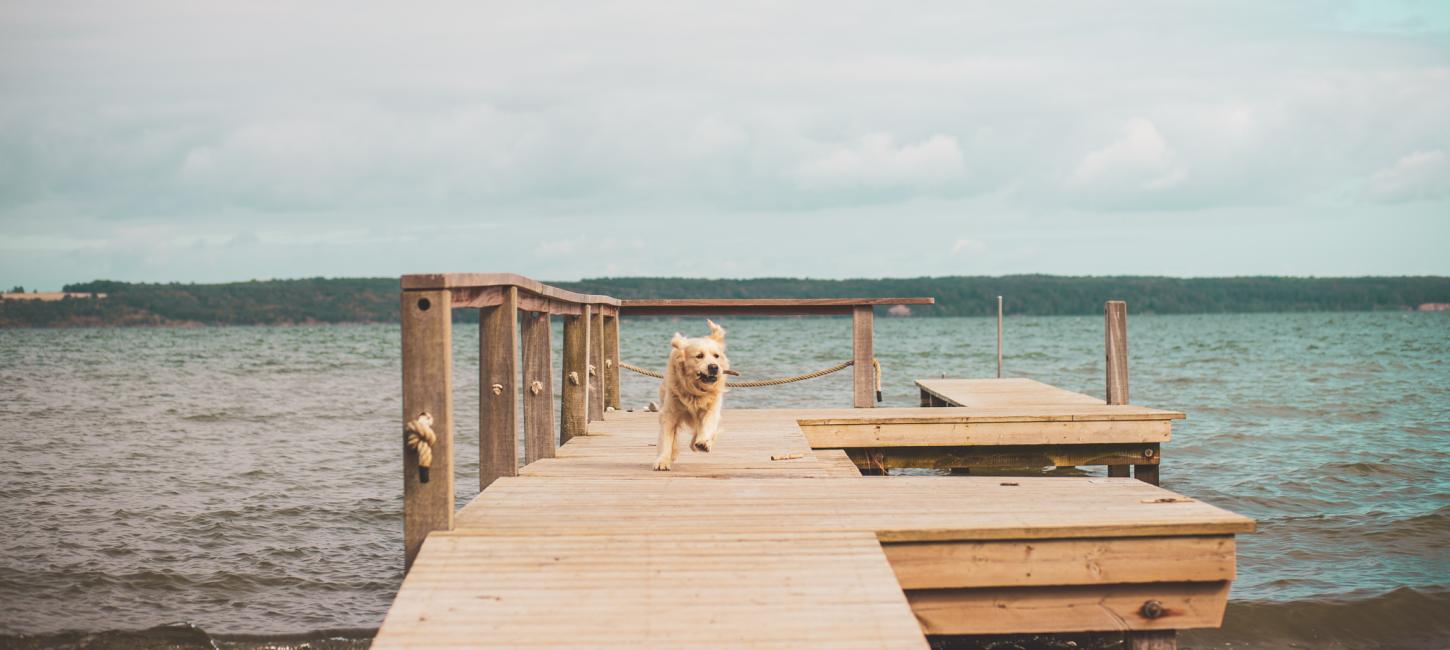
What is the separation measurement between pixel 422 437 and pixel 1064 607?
271 centimetres

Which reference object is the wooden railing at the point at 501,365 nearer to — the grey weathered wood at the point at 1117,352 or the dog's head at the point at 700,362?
the dog's head at the point at 700,362

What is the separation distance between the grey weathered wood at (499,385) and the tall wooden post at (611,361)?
4.70 metres

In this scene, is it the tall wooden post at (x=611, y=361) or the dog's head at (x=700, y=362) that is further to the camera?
the tall wooden post at (x=611, y=361)

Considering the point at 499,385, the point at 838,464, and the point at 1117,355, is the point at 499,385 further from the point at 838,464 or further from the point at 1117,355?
the point at 1117,355

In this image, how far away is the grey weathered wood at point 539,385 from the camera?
6.83 metres

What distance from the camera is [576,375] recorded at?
26.9ft

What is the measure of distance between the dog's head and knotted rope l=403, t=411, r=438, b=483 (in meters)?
2.01

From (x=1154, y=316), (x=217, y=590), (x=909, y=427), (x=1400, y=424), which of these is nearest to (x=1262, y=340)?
(x=1400, y=424)

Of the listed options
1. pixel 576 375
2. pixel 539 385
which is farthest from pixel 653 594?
pixel 576 375

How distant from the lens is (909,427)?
925cm

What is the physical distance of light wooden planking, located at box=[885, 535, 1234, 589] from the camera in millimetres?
4438

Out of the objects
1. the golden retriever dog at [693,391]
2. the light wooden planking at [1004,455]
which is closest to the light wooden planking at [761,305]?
the light wooden planking at [1004,455]

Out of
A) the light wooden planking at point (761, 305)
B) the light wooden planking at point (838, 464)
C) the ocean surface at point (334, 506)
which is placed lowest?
the ocean surface at point (334, 506)

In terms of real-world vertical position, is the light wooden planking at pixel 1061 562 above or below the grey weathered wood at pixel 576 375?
below
